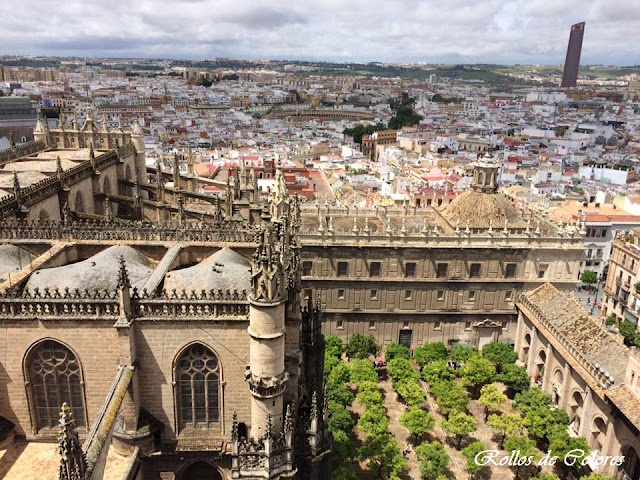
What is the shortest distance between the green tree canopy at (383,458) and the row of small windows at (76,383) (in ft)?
42.4

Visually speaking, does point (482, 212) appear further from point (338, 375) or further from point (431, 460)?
point (431, 460)

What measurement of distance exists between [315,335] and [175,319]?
22.1 ft

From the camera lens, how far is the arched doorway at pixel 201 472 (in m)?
15.8

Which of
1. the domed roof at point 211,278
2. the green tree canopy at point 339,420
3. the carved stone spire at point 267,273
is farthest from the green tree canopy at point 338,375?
the carved stone spire at point 267,273

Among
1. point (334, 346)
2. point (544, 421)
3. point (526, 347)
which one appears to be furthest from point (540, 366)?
point (334, 346)

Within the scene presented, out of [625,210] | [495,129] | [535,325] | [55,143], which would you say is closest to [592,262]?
[625,210]

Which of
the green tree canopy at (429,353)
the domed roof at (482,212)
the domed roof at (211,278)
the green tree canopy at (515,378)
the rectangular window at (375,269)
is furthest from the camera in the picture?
the domed roof at (482,212)

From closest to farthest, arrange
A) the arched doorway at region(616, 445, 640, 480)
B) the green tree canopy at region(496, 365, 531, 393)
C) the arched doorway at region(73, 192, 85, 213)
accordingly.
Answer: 1. the arched doorway at region(616, 445, 640, 480)
2. the arched doorway at region(73, 192, 85, 213)
3. the green tree canopy at region(496, 365, 531, 393)

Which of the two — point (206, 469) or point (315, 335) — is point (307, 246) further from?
point (206, 469)

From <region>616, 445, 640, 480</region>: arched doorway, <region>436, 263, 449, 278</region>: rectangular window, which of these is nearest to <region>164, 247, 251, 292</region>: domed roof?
<region>616, 445, 640, 480</region>: arched doorway

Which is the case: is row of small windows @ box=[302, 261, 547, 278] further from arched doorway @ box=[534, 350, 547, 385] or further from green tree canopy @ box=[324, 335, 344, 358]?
arched doorway @ box=[534, 350, 547, 385]

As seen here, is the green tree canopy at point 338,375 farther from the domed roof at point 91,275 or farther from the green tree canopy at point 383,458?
the domed roof at point 91,275

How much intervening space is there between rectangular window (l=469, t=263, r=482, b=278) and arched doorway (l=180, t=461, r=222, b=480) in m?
29.0

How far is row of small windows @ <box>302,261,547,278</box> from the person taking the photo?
4012cm
